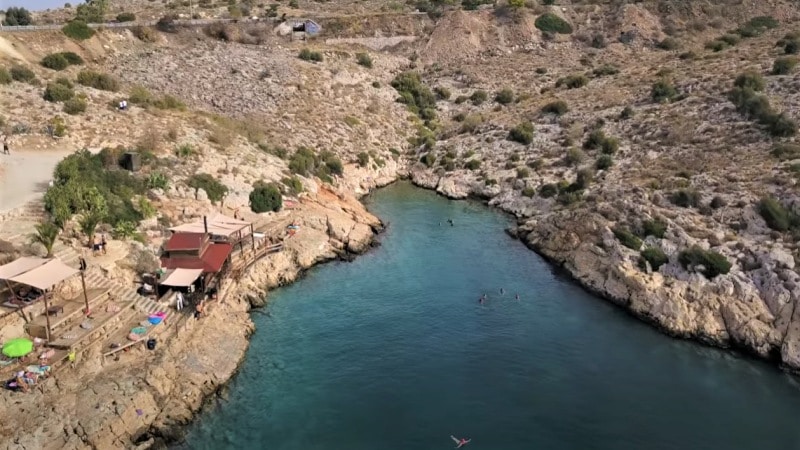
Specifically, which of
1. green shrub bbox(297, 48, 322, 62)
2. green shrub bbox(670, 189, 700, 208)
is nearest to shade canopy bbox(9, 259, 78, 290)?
green shrub bbox(670, 189, 700, 208)

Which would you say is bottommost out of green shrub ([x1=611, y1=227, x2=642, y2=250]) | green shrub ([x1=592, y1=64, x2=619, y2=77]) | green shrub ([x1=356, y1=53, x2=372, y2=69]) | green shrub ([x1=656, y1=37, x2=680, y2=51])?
green shrub ([x1=611, y1=227, x2=642, y2=250])

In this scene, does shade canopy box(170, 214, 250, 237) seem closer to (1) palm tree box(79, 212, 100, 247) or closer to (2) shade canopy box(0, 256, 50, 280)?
(1) palm tree box(79, 212, 100, 247)

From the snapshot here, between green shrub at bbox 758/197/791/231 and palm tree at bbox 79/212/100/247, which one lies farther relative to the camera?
green shrub at bbox 758/197/791/231

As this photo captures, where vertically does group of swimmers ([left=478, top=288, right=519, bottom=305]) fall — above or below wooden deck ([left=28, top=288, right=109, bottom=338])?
below

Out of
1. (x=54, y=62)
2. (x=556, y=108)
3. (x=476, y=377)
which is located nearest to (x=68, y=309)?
(x=476, y=377)

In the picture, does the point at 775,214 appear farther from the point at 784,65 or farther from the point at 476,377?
the point at 784,65

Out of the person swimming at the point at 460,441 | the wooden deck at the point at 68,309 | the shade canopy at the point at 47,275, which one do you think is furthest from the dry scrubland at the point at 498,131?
the person swimming at the point at 460,441
